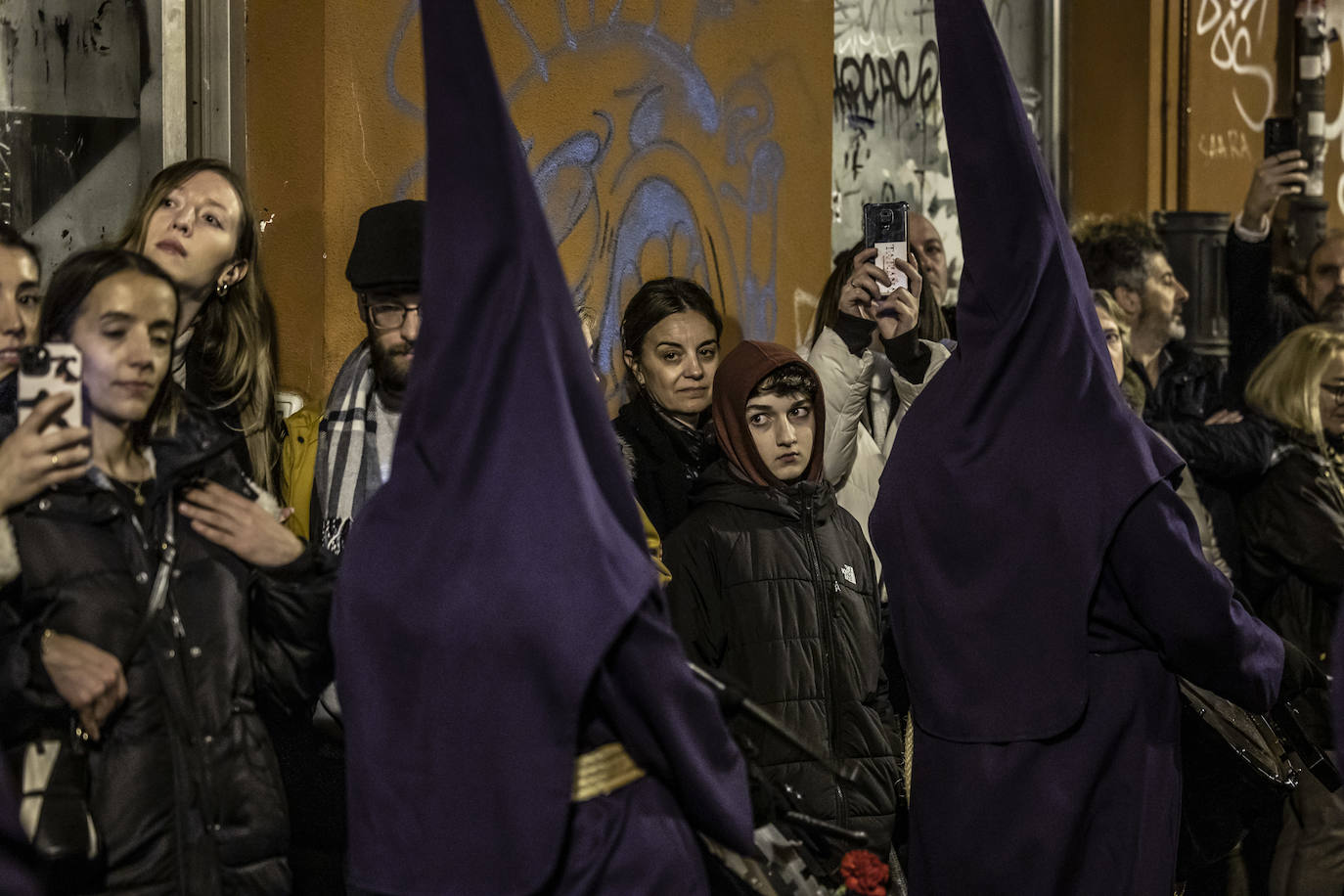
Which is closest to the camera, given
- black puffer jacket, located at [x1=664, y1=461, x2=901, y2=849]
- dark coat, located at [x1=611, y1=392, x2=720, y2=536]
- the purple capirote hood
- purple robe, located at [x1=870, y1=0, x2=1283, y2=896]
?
the purple capirote hood

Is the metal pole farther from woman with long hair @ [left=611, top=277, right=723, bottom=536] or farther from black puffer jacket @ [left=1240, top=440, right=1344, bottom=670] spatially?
woman with long hair @ [left=611, top=277, right=723, bottom=536]

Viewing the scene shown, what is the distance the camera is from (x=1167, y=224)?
7.96 m

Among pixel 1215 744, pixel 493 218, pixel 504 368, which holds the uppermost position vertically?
pixel 493 218

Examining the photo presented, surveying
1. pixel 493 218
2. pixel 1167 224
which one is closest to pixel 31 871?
pixel 493 218

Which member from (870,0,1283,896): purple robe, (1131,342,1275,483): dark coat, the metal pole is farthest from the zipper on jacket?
the metal pole

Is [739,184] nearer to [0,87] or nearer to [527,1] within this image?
[527,1]

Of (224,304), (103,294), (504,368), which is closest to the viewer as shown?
(504,368)

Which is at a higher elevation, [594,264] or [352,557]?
[594,264]

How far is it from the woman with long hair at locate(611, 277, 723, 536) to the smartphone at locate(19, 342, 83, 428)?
201 cm

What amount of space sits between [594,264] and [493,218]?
3087mm

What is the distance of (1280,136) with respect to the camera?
7.57 m

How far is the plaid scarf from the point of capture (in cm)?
364

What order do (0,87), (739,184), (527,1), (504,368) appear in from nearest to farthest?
(504,368), (0,87), (527,1), (739,184)

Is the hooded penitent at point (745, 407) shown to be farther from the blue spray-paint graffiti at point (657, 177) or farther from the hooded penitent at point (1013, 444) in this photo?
the blue spray-paint graffiti at point (657, 177)
